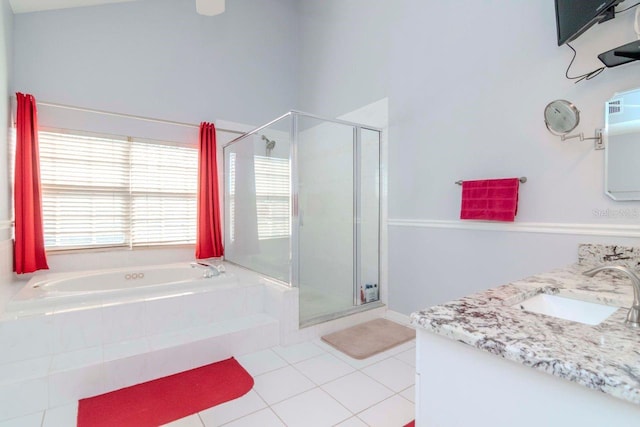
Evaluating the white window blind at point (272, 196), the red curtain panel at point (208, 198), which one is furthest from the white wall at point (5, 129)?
the white window blind at point (272, 196)

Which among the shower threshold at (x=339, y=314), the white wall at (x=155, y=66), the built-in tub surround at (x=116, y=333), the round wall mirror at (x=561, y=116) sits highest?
the white wall at (x=155, y=66)

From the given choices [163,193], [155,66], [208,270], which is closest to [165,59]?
[155,66]

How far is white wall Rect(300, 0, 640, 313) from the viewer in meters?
1.77

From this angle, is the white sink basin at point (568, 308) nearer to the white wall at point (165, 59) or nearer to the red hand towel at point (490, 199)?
the red hand towel at point (490, 199)

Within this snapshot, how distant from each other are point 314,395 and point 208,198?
92.1 inches

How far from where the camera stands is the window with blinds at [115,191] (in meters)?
2.81

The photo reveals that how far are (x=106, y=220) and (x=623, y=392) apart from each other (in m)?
3.62

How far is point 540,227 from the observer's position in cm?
194

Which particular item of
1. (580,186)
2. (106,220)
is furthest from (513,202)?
(106,220)

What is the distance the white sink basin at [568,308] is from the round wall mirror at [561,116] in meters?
1.12

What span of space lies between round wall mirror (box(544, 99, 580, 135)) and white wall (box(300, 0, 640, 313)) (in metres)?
0.07

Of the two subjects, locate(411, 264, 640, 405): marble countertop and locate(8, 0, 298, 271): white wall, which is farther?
locate(8, 0, 298, 271): white wall

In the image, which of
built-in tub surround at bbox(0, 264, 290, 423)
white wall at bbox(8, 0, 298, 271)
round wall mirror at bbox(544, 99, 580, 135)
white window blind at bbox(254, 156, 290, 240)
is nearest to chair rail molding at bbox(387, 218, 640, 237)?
round wall mirror at bbox(544, 99, 580, 135)

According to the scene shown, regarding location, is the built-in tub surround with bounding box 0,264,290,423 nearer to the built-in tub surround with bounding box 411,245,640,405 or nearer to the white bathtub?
the white bathtub
